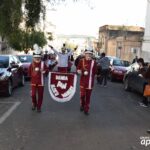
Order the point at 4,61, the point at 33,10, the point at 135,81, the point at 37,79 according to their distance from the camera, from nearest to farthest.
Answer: the point at 37,79 < the point at 33,10 < the point at 4,61 < the point at 135,81

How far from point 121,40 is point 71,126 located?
209 ft

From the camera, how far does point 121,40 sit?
73.2 meters

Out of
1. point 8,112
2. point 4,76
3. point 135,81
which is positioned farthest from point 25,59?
point 8,112

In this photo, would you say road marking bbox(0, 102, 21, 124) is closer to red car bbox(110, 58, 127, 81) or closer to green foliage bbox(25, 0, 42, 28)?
green foliage bbox(25, 0, 42, 28)

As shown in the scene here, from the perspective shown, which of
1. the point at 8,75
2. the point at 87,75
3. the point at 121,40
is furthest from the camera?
the point at 121,40

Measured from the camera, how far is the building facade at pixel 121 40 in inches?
2654

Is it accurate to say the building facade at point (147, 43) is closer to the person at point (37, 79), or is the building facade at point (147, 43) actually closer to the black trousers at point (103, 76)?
the black trousers at point (103, 76)

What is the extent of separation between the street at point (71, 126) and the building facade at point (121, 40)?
49.6 m

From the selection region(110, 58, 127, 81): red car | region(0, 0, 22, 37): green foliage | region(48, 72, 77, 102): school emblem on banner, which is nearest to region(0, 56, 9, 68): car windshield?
region(0, 0, 22, 37): green foliage

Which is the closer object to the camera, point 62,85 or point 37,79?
point 37,79

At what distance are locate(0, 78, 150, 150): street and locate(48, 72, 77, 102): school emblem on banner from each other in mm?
460

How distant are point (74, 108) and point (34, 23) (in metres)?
5.79

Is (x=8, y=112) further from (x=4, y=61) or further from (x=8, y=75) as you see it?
(x=4, y=61)

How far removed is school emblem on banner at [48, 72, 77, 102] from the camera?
12.8m
